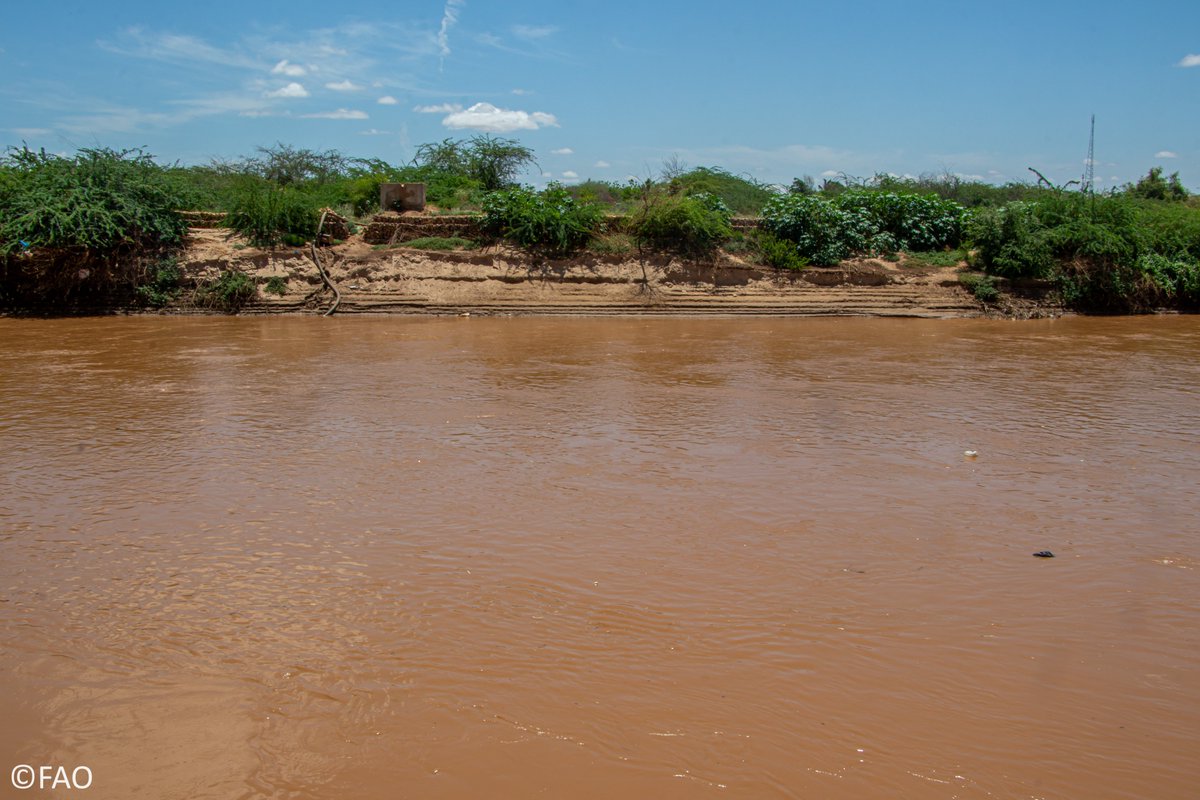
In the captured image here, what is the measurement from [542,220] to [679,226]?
9.47ft

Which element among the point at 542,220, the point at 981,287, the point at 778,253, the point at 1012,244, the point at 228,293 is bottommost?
the point at 228,293

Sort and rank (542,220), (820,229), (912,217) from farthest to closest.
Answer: (912,217)
(820,229)
(542,220)

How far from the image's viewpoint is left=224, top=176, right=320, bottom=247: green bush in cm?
1831

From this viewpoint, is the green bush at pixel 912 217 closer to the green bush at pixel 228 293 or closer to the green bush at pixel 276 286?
the green bush at pixel 276 286

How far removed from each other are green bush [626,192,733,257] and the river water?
10.7m

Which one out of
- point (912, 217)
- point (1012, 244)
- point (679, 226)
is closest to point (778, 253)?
point (679, 226)

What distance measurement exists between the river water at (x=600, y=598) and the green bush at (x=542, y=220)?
10479 millimetres

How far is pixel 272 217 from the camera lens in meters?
18.3

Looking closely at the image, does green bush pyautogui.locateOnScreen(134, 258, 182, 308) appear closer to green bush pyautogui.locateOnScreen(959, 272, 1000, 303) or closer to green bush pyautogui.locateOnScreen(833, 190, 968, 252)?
green bush pyautogui.locateOnScreen(833, 190, 968, 252)

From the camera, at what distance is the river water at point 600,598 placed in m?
2.90

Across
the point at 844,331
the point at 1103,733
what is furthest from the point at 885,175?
the point at 1103,733

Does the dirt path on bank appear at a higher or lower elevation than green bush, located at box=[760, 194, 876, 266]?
lower

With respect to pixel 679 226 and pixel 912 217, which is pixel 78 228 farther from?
pixel 912 217

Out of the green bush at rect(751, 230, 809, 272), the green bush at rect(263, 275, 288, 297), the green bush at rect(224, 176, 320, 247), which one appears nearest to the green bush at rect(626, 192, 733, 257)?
the green bush at rect(751, 230, 809, 272)
